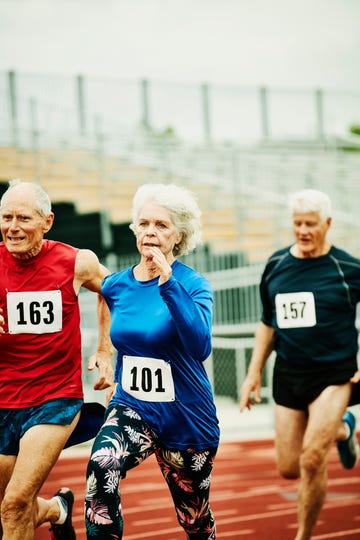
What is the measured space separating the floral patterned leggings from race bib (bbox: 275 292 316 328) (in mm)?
1725

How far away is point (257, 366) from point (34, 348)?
1916 millimetres

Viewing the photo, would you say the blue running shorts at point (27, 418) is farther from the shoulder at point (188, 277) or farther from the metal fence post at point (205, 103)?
the metal fence post at point (205, 103)

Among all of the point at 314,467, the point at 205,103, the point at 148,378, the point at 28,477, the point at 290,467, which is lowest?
the point at 290,467

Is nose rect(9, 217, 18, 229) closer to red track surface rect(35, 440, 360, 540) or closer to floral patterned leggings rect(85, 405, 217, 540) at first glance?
floral patterned leggings rect(85, 405, 217, 540)

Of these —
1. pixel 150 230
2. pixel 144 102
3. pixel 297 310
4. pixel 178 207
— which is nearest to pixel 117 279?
pixel 150 230

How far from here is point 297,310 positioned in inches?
243

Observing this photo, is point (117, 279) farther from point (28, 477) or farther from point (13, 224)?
point (28, 477)

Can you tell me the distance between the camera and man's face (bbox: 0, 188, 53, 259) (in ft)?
16.6

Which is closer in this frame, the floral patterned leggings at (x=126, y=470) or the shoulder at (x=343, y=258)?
the floral patterned leggings at (x=126, y=470)

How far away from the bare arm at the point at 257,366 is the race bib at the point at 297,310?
321 millimetres

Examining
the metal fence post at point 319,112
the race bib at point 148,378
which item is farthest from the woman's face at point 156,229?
the metal fence post at point 319,112

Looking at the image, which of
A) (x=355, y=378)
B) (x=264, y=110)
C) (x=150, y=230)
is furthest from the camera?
(x=264, y=110)

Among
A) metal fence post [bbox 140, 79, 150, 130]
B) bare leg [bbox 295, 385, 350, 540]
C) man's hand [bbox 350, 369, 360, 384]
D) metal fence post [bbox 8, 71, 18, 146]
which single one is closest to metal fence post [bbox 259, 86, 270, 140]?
metal fence post [bbox 140, 79, 150, 130]

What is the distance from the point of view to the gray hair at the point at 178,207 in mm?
4656
